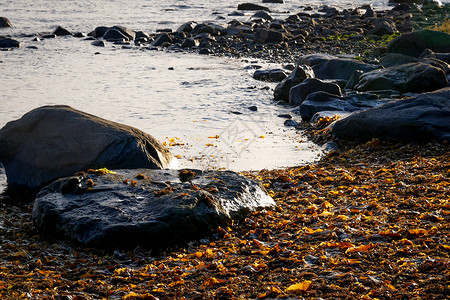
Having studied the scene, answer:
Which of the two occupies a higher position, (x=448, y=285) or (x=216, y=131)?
(x=448, y=285)

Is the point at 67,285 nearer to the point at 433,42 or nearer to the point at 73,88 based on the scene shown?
the point at 73,88

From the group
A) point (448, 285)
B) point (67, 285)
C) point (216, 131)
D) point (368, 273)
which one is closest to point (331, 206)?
point (368, 273)

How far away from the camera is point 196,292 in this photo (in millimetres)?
3758

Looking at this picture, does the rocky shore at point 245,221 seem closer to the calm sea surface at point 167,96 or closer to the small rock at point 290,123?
the small rock at point 290,123

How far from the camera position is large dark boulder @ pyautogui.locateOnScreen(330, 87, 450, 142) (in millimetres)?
7863

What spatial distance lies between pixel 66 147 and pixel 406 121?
5.18 m

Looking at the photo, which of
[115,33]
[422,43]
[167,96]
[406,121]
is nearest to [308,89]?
[167,96]

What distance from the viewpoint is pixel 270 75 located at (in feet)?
49.0

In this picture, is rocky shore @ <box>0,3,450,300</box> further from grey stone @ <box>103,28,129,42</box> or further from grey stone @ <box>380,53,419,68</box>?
grey stone @ <box>103,28,129,42</box>

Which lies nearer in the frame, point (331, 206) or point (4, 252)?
point (4, 252)

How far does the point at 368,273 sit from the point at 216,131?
21.8ft

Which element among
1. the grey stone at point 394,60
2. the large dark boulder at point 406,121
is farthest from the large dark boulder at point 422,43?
the large dark boulder at point 406,121

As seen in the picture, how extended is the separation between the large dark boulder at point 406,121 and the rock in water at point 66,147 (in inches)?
128

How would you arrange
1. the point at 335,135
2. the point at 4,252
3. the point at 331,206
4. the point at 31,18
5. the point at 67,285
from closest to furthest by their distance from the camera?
the point at 67,285 → the point at 4,252 → the point at 331,206 → the point at 335,135 → the point at 31,18
